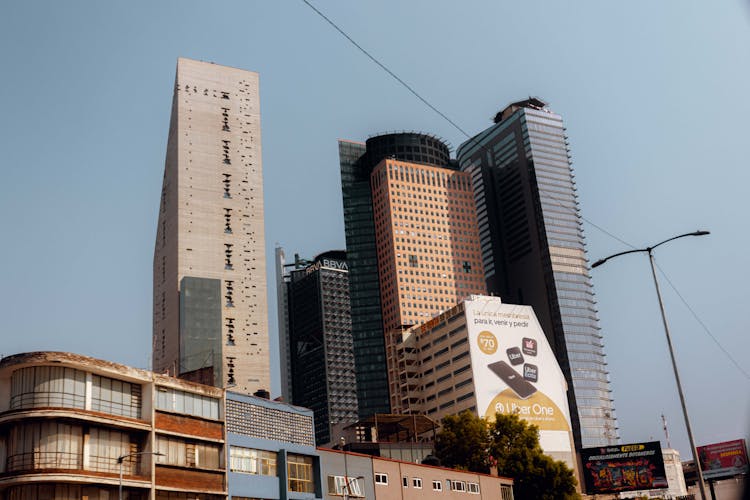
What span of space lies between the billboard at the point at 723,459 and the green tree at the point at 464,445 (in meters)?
72.4

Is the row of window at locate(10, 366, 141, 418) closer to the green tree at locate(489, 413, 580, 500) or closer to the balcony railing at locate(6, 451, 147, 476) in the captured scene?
the balcony railing at locate(6, 451, 147, 476)

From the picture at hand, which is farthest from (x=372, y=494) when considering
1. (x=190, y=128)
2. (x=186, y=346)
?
(x=190, y=128)

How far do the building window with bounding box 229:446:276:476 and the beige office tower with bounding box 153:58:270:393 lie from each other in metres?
91.1

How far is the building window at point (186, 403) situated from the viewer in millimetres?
60625

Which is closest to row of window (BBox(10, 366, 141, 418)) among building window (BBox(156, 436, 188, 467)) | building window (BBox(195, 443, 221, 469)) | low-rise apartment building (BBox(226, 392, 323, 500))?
building window (BBox(156, 436, 188, 467))

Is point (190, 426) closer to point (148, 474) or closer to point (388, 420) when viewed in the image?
point (148, 474)

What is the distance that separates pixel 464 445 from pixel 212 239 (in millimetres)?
81383

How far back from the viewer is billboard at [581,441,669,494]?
136 meters

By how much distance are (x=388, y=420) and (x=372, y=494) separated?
4574cm

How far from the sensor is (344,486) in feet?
238

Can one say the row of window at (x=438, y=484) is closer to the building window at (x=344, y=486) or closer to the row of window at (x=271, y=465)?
the building window at (x=344, y=486)

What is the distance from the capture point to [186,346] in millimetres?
166500

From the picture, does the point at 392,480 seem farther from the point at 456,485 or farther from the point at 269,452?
the point at 269,452

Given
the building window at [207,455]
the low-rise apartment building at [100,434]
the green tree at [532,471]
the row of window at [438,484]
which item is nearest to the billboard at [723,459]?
the green tree at [532,471]
